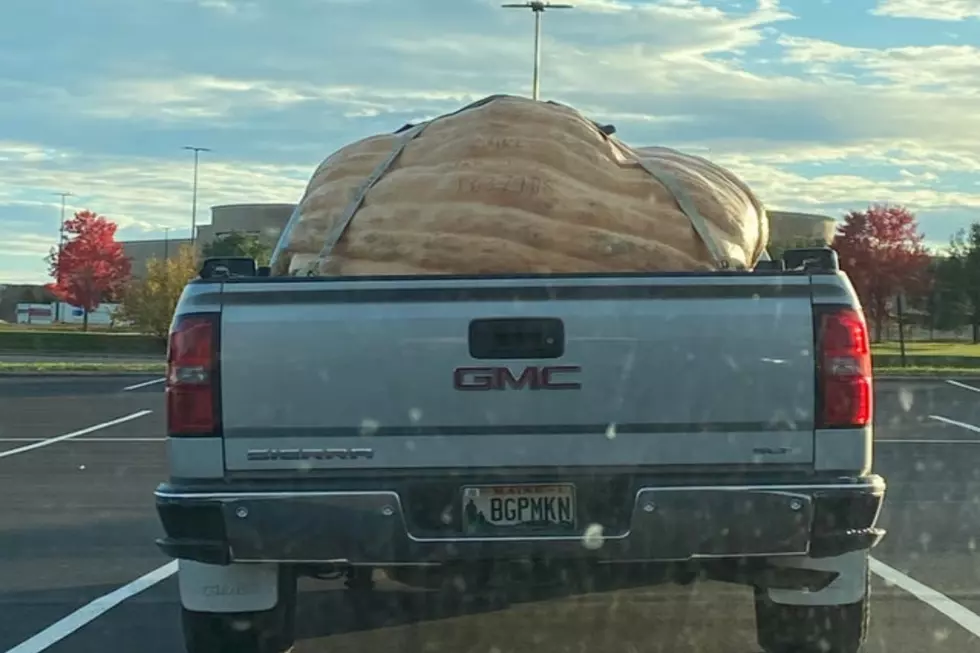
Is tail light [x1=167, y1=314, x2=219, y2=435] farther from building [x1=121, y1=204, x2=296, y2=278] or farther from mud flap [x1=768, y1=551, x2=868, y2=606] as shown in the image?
building [x1=121, y1=204, x2=296, y2=278]

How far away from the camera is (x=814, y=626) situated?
17.3 feet

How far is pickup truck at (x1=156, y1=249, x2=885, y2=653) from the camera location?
15.8ft

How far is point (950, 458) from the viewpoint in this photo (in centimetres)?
1493

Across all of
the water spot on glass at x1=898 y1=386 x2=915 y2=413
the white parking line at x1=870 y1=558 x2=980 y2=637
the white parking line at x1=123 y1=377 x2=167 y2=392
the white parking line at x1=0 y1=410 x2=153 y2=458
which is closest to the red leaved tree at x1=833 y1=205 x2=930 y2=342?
the water spot on glass at x1=898 y1=386 x2=915 y2=413

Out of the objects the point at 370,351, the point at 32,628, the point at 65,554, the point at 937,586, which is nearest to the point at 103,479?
the point at 65,554

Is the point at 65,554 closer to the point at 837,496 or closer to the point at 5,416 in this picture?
the point at 837,496

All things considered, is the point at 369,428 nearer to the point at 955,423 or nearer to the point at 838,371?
the point at 838,371

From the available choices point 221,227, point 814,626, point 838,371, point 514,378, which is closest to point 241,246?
point 221,227

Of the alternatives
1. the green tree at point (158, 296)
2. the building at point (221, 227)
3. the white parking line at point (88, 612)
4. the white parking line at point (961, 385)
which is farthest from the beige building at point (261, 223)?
the white parking line at point (88, 612)

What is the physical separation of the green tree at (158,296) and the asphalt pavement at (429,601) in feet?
92.0

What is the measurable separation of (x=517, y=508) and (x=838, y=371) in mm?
1200

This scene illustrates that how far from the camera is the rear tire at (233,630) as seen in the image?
17.0ft

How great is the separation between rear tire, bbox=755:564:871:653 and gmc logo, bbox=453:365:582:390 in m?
1.28

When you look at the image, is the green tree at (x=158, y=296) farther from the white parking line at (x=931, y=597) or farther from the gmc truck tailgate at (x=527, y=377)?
the gmc truck tailgate at (x=527, y=377)
